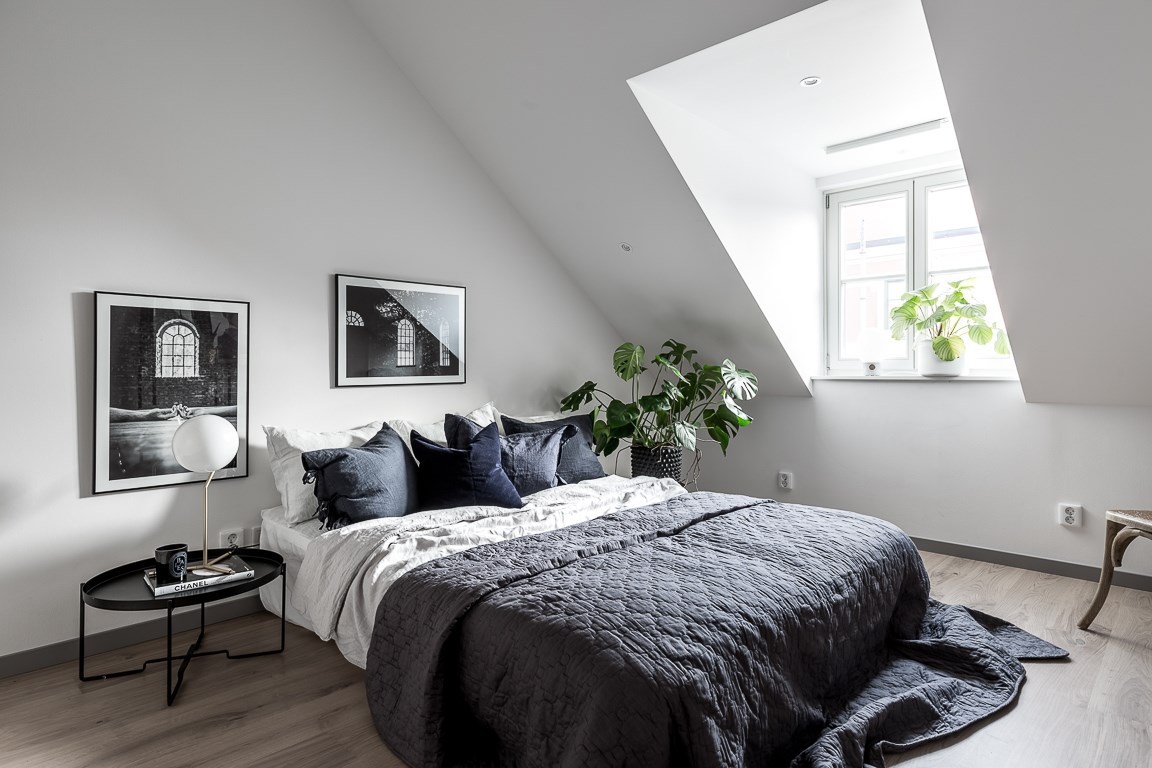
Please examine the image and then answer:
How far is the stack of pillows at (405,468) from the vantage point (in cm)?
287

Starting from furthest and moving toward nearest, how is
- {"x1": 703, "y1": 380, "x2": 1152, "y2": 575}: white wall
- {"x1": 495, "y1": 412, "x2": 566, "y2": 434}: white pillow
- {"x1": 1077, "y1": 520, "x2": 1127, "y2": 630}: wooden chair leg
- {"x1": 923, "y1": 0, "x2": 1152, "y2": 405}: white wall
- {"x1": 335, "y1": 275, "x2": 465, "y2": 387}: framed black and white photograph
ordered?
{"x1": 495, "y1": 412, "x2": 566, "y2": 434}: white pillow < {"x1": 703, "y1": 380, "x2": 1152, "y2": 575}: white wall < {"x1": 335, "y1": 275, "x2": 465, "y2": 387}: framed black and white photograph < {"x1": 1077, "y1": 520, "x2": 1127, "y2": 630}: wooden chair leg < {"x1": 923, "y1": 0, "x2": 1152, "y2": 405}: white wall

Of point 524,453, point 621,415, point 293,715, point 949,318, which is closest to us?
point 293,715

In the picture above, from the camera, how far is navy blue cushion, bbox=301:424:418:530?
2844 millimetres

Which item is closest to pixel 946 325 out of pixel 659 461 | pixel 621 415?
pixel 659 461

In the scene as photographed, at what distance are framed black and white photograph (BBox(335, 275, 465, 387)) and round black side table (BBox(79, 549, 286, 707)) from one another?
1.04m

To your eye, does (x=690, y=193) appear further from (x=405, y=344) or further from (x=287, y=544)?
(x=287, y=544)

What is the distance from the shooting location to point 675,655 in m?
1.70

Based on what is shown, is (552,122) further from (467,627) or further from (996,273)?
(467,627)

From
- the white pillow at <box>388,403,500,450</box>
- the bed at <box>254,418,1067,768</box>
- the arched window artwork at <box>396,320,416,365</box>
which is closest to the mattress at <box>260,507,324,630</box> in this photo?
the bed at <box>254,418,1067,768</box>

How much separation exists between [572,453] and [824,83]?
2.18 m

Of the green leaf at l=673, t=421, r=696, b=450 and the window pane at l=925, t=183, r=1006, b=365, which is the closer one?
the window pane at l=925, t=183, r=1006, b=365

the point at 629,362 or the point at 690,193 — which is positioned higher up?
the point at 690,193

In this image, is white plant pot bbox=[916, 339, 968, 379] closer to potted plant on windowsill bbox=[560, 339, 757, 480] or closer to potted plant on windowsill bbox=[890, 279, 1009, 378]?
potted plant on windowsill bbox=[890, 279, 1009, 378]

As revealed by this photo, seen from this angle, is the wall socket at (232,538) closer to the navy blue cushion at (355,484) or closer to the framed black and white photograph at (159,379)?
the framed black and white photograph at (159,379)
